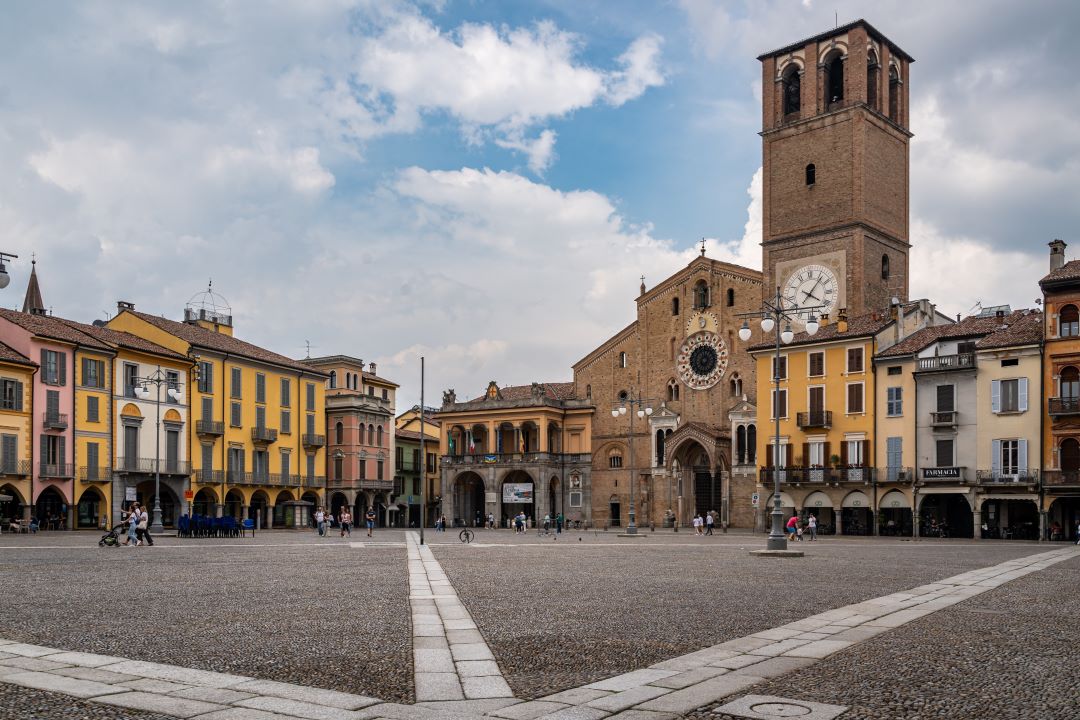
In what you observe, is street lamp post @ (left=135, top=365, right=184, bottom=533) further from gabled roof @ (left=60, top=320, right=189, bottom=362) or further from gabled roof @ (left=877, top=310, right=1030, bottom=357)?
gabled roof @ (left=877, top=310, right=1030, bottom=357)

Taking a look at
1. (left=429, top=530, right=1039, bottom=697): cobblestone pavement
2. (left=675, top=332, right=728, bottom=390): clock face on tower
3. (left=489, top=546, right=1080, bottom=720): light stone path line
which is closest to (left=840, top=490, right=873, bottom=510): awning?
(left=675, top=332, right=728, bottom=390): clock face on tower

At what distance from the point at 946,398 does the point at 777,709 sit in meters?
48.5

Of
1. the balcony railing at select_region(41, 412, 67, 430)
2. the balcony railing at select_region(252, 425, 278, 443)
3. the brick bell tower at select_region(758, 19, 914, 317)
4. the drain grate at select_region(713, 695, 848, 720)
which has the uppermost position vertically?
the brick bell tower at select_region(758, 19, 914, 317)

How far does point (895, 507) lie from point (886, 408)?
5.19 meters

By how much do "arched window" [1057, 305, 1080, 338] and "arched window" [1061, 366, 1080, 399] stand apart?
159 cm

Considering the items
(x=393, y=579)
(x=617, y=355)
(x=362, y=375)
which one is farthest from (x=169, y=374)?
(x=393, y=579)

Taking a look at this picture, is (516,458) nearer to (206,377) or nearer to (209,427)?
(209,427)

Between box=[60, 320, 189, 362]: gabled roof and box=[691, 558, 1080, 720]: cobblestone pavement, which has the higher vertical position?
box=[60, 320, 189, 362]: gabled roof

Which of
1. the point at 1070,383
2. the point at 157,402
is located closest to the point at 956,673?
the point at 1070,383

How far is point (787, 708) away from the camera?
7898 mm

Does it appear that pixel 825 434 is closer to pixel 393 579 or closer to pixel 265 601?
pixel 393 579

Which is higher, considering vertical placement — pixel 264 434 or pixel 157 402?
pixel 157 402

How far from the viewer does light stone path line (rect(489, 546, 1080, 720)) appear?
25.6 ft

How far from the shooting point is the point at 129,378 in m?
57.4
